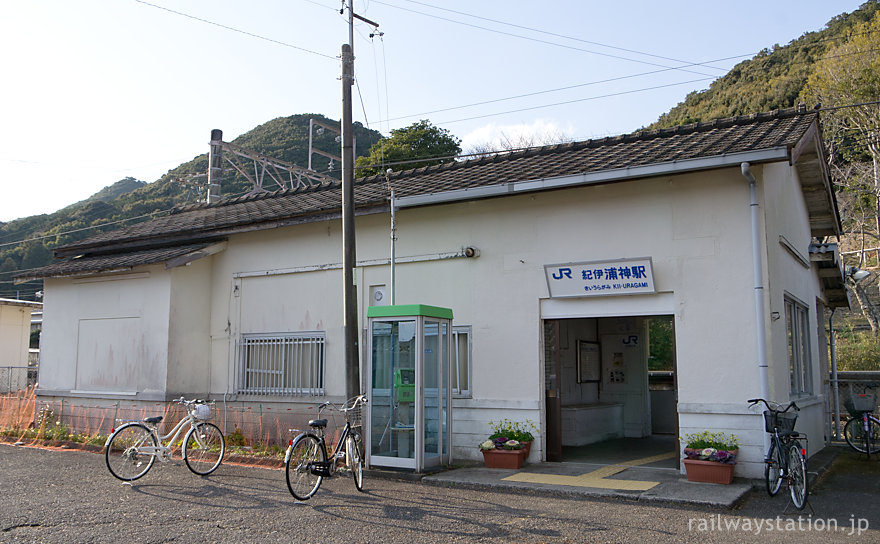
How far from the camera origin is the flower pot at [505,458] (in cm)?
944

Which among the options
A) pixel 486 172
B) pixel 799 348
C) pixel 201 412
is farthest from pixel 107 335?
pixel 799 348

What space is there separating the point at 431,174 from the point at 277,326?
4030 mm

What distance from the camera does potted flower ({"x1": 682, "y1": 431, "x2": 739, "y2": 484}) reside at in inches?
314

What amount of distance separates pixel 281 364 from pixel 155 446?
353 cm

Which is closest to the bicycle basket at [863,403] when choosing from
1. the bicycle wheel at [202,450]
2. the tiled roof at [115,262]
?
the bicycle wheel at [202,450]

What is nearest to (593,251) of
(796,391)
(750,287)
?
(750,287)

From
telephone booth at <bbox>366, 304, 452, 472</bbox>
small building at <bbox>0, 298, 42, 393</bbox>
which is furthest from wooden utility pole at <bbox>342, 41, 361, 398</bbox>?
small building at <bbox>0, 298, 42, 393</bbox>

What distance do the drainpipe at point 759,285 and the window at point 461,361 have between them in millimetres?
4100

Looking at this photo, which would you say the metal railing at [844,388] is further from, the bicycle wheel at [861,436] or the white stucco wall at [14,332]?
the white stucco wall at [14,332]

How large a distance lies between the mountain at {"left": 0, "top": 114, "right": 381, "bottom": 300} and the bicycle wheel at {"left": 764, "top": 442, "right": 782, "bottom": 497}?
32040 millimetres

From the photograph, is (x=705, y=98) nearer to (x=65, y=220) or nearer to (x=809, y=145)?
(x=809, y=145)

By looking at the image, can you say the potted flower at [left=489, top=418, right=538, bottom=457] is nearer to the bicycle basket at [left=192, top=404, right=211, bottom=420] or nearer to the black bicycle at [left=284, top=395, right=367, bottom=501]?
the black bicycle at [left=284, top=395, right=367, bottom=501]

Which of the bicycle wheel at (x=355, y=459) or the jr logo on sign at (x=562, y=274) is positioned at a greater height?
the jr logo on sign at (x=562, y=274)

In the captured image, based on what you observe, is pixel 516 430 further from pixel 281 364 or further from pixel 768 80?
pixel 768 80
